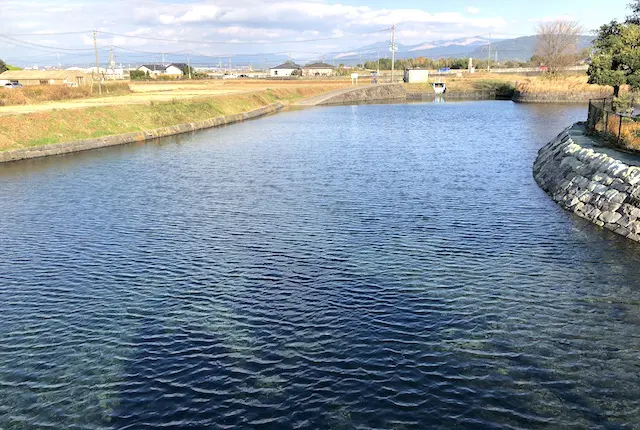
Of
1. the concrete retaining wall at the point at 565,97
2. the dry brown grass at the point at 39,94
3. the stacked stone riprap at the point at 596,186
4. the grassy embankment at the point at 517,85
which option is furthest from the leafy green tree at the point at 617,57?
the dry brown grass at the point at 39,94

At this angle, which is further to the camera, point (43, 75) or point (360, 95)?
point (360, 95)

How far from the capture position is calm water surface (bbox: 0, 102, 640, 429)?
12.8 meters

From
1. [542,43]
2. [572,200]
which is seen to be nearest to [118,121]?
[572,200]

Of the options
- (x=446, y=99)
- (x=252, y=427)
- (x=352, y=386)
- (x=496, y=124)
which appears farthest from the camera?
(x=446, y=99)

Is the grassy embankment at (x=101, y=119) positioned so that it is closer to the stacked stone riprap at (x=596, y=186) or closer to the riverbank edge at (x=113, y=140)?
the riverbank edge at (x=113, y=140)

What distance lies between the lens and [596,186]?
28938 millimetres

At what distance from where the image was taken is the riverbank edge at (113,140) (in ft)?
167

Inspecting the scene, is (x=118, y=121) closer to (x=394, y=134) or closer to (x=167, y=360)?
(x=394, y=134)

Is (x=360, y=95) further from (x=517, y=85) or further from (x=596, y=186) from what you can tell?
(x=596, y=186)

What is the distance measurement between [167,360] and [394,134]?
57.0 metres

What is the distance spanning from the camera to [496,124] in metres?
76.1

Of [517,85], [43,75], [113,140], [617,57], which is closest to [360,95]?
[517,85]

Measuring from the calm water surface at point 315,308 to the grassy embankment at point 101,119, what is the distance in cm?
1960

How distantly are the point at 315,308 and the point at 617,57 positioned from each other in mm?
41280
